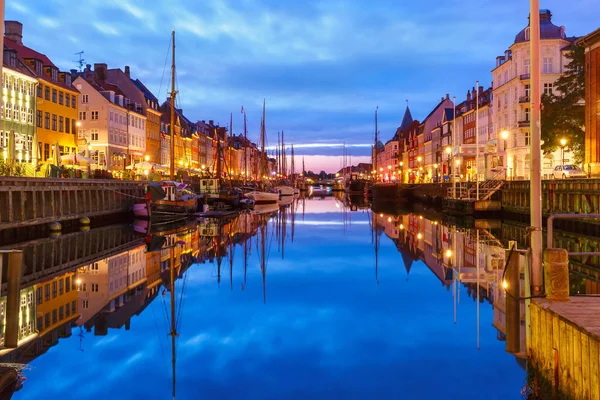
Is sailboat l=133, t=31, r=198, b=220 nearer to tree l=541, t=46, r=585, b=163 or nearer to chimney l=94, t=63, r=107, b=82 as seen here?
tree l=541, t=46, r=585, b=163

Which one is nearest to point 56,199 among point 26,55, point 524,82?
point 26,55

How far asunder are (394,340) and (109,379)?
18.4 feet

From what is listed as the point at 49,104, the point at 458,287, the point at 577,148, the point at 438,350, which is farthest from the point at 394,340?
the point at 49,104

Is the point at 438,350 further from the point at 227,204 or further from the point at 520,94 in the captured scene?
the point at 520,94

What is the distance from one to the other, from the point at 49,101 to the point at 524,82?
5498 cm

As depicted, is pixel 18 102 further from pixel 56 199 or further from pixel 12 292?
pixel 12 292

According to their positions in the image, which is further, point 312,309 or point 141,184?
point 141,184

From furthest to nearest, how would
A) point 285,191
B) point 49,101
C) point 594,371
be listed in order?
point 285,191, point 49,101, point 594,371

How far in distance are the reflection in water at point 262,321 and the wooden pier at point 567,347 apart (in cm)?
81

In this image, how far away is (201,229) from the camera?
4062 cm

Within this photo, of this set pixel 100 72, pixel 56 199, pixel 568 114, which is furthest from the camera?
pixel 100 72

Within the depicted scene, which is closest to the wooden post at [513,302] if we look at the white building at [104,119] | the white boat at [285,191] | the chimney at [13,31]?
the chimney at [13,31]

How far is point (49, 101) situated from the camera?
6369 cm

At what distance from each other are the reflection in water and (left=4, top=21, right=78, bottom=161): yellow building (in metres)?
37.9
